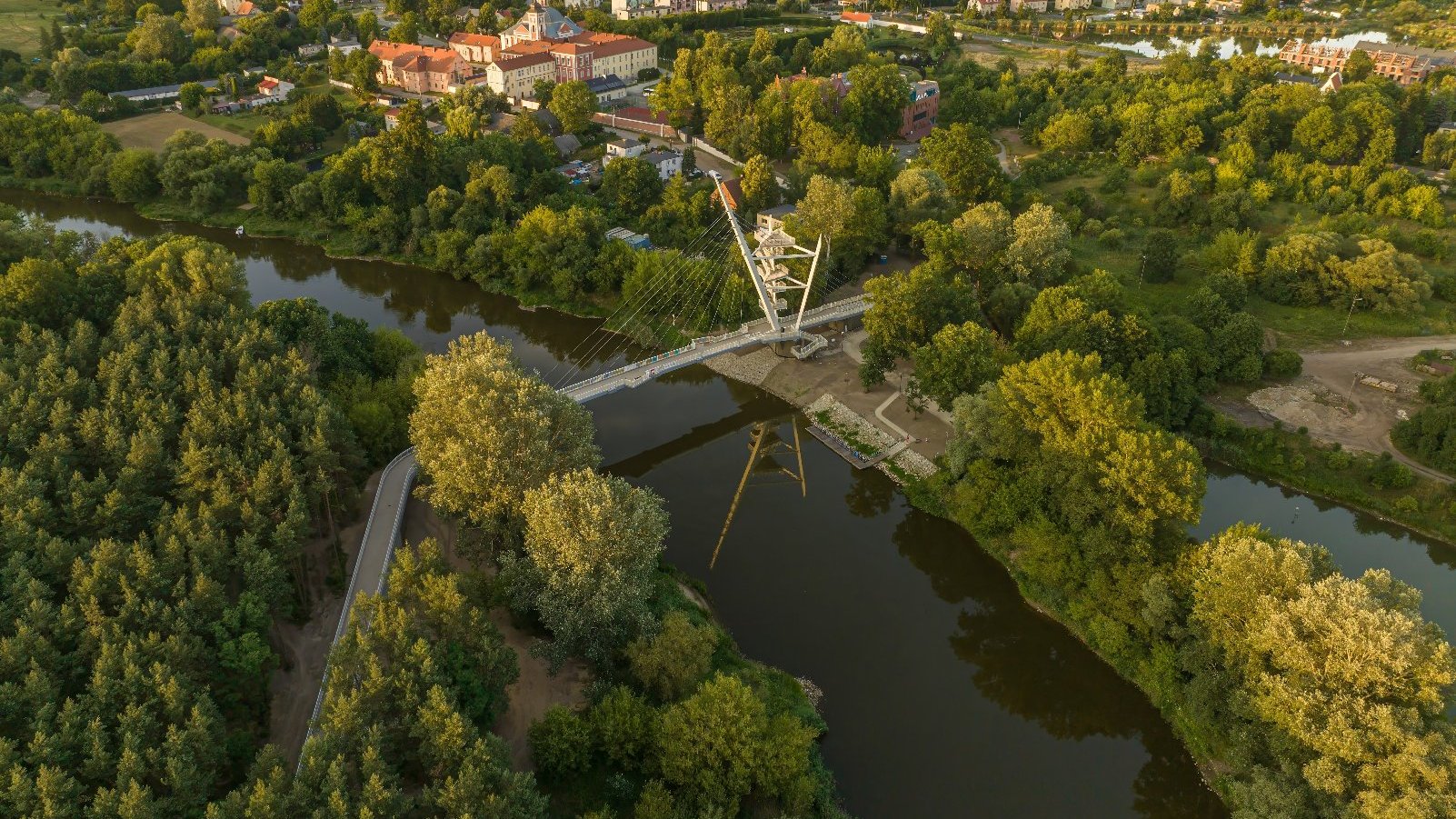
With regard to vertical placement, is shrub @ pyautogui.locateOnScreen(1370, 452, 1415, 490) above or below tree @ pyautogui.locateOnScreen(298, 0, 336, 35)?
below

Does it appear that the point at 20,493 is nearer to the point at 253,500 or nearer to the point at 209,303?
the point at 253,500

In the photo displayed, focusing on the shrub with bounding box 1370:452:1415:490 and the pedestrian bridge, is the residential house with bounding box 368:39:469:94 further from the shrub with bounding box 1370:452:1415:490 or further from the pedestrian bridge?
the shrub with bounding box 1370:452:1415:490

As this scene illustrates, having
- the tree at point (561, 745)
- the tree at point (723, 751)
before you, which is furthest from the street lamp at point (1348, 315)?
the tree at point (561, 745)

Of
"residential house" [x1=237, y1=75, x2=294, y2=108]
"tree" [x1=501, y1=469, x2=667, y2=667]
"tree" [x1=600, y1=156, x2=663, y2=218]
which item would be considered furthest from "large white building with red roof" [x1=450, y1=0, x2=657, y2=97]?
"tree" [x1=501, y1=469, x2=667, y2=667]

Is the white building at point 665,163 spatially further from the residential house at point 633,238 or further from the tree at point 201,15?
the tree at point 201,15

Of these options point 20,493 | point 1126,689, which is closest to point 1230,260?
point 1126,689

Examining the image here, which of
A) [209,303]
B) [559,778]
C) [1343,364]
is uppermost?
[209,303]
